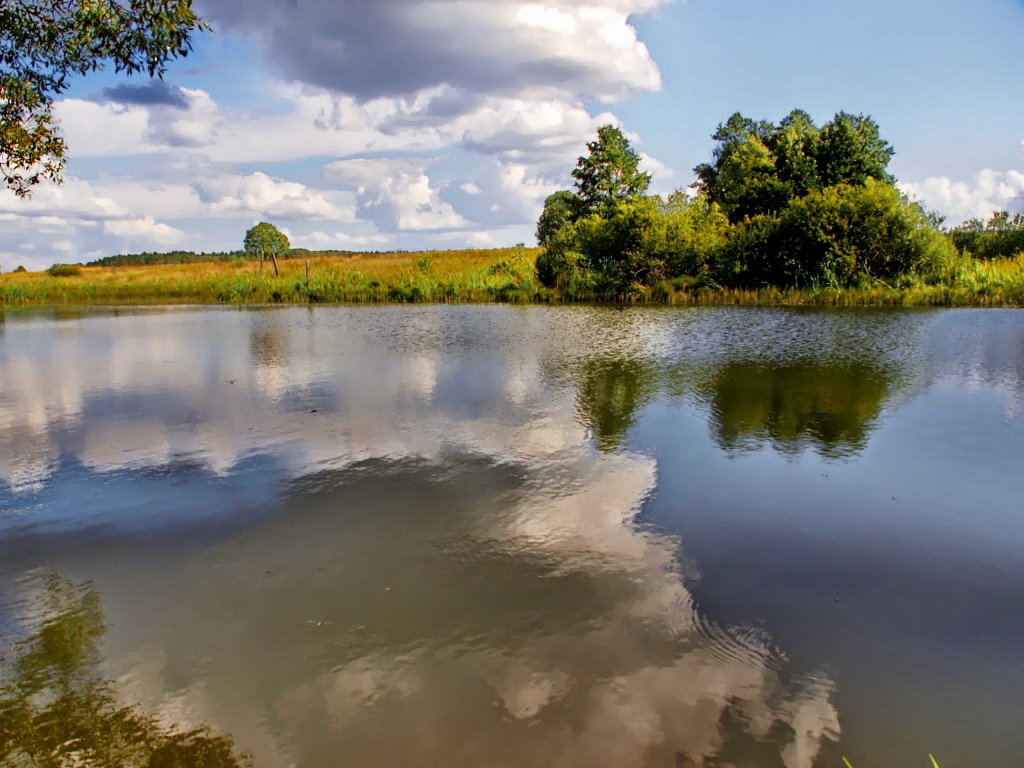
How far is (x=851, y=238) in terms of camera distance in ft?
91.0

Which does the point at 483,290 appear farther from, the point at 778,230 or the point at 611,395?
the point at 611,395

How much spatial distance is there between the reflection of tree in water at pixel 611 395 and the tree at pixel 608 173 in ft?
122

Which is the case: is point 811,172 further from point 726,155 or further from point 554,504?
point 554,504

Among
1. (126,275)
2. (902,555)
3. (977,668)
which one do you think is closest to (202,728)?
(977,668)

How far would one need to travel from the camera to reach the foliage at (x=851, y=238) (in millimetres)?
26875

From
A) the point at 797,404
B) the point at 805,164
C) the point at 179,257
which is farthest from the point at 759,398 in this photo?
the point at 179,257

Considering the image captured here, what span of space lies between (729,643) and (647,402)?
601 centimetres

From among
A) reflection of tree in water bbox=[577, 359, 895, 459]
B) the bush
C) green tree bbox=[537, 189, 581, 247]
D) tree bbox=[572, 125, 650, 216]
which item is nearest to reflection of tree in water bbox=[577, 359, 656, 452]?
reflection of tree in water bbox=[577, 359, 895, 459]

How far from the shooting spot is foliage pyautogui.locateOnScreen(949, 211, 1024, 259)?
120ft

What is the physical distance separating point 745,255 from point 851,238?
15.1 ft

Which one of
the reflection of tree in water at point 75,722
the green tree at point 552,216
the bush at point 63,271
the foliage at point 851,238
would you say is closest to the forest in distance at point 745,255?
the foliage at point 851,238

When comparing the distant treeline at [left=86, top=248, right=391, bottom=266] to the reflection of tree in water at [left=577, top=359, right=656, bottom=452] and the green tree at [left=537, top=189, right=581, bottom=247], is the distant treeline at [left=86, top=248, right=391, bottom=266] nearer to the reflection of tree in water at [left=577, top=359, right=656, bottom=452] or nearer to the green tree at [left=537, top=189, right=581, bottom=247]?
the green tree at [left=537, top=189, right=581, bottom=247]

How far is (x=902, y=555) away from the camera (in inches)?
176

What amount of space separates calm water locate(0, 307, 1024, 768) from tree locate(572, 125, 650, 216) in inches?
1601
